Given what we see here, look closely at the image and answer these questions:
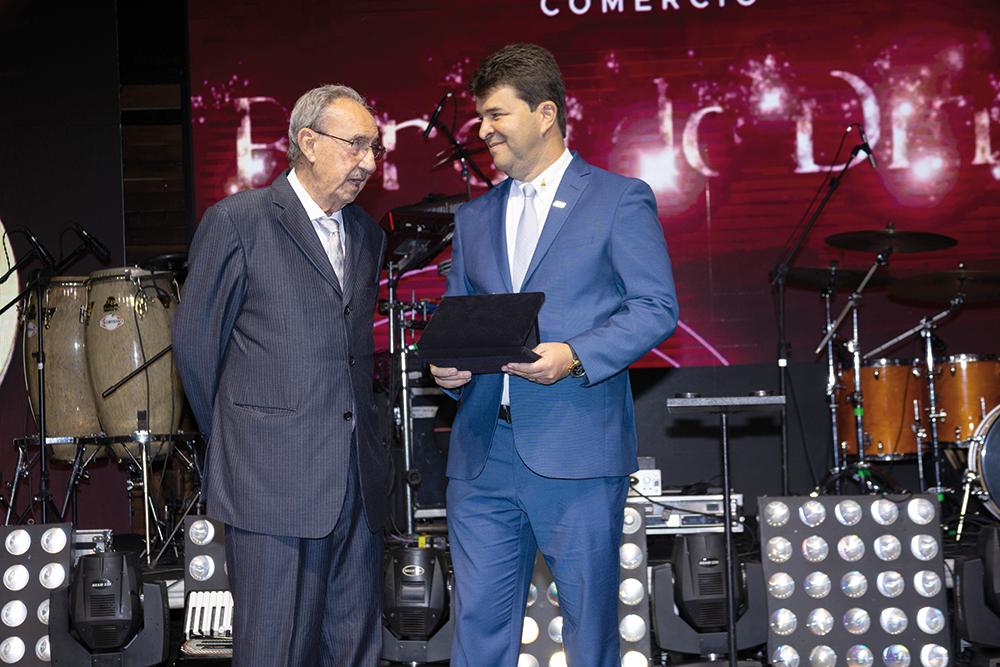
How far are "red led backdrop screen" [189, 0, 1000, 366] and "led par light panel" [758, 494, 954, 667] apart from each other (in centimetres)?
Result: 271

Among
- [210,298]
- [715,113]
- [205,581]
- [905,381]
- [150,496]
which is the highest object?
[715,113]

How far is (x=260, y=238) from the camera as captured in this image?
8.87 ft

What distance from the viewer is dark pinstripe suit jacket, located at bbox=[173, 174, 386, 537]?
2.63 m

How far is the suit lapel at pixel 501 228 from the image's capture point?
2.63 m

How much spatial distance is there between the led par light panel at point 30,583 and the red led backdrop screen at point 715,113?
296 cm

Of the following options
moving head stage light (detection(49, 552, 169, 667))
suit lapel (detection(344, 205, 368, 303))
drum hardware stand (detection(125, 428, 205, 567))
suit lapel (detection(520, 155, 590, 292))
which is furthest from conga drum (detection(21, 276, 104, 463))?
suit lapel (detection(520, 155, 590, 292))

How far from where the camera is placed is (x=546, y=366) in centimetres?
234

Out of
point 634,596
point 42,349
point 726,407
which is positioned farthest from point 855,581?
point 42,349

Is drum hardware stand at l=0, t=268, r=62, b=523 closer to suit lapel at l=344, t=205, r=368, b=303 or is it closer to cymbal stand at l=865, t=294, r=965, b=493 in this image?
suit lapel at l=344, t=205, r=368, b=303

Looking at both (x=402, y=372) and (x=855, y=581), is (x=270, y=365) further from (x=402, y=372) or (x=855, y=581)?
(x=402, y=372)

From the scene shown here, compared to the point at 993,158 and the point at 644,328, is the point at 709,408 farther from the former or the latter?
the point at 993,158

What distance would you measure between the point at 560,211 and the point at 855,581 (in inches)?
87.8

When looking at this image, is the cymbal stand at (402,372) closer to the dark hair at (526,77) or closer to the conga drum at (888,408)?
the conga drum at (888,408)

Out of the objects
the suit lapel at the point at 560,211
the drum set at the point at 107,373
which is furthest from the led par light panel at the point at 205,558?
the suit lapel at the point at 560,211
